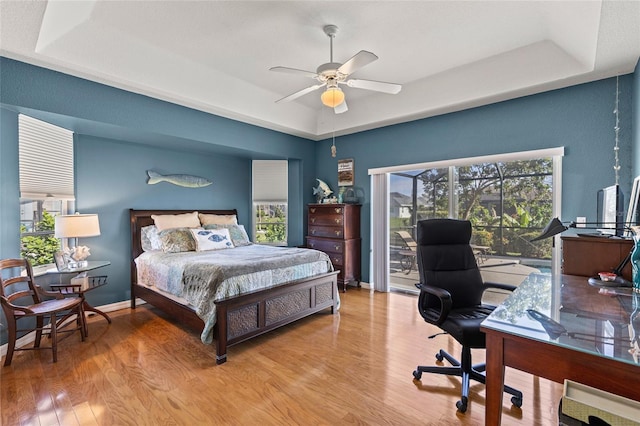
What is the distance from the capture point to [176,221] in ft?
13.7

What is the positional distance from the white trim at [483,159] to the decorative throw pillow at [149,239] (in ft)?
11.1

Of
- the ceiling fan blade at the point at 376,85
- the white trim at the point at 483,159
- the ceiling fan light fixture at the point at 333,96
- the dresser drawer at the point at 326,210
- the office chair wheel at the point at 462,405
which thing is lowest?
the office chair wheel at the point at 462,405

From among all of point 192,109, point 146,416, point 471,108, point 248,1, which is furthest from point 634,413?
point 192,109

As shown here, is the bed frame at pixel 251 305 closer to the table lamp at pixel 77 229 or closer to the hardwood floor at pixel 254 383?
the hardwood floor at pixel 254 383

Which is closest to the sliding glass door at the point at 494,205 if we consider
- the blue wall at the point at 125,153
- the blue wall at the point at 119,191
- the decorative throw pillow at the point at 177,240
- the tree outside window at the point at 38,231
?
the blue wall at the point at 125,153

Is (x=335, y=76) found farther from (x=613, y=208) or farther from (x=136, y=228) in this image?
(x=136, y=228)

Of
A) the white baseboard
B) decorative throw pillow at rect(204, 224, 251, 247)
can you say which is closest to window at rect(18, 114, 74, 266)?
the white baseboard

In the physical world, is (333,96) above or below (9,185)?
above

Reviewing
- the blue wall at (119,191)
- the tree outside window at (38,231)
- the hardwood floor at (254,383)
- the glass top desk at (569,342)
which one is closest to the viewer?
the glass top desk at (569,342)

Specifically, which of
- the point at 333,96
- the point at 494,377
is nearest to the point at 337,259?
the point at 333,96

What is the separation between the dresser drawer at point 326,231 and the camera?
4.76 metres

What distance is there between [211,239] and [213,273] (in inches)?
59.0

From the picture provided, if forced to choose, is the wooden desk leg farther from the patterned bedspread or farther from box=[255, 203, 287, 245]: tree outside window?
box=[255, 203, 287, 245]: tree outside window

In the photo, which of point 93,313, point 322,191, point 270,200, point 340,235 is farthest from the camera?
point 270,200
